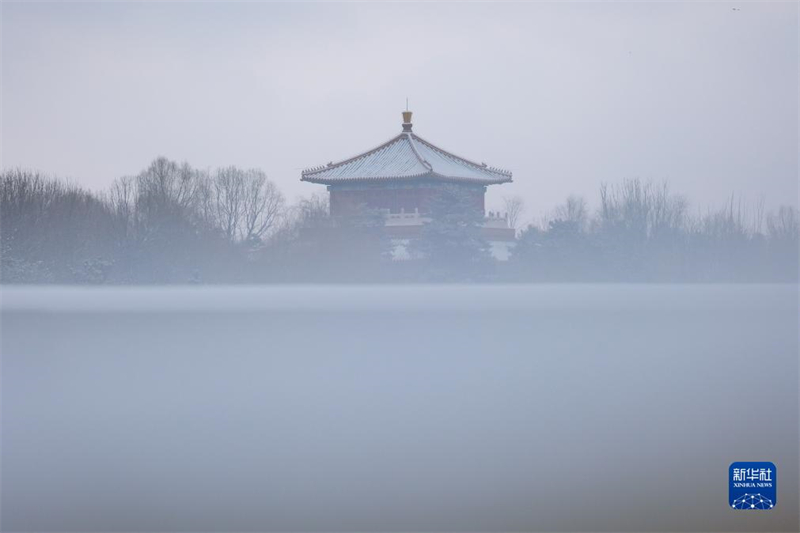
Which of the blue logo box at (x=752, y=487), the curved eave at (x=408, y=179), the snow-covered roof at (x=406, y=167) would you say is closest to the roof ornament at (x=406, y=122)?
the snow-covered roof at (x=406, y=167)

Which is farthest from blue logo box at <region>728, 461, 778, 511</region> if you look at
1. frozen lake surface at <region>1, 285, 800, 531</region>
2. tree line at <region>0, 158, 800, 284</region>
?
tree line at <region>0, 158, 800, 284</region>

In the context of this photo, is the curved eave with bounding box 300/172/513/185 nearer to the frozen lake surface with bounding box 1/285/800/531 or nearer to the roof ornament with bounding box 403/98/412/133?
the roof ornament with bounding box 403/98/412/133

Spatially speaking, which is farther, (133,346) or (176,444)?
(133,346)

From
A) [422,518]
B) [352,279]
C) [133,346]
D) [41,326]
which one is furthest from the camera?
[352,279]

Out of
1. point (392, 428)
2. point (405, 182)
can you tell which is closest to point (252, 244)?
point (405, 182)

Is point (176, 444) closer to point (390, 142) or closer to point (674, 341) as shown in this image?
point (674, 341)

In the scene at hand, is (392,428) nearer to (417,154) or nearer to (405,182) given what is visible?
(405,182)

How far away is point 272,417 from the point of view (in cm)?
483

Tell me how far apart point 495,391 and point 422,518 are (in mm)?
2486

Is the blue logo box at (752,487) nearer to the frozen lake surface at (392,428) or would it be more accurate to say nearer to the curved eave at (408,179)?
the frozen lake surface at (392,428)

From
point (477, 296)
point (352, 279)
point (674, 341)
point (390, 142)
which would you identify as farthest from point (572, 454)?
point (390, 142)

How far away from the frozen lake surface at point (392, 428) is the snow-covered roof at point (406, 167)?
45.5ft

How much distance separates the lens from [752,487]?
11.1 feet

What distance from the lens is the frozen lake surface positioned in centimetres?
332
